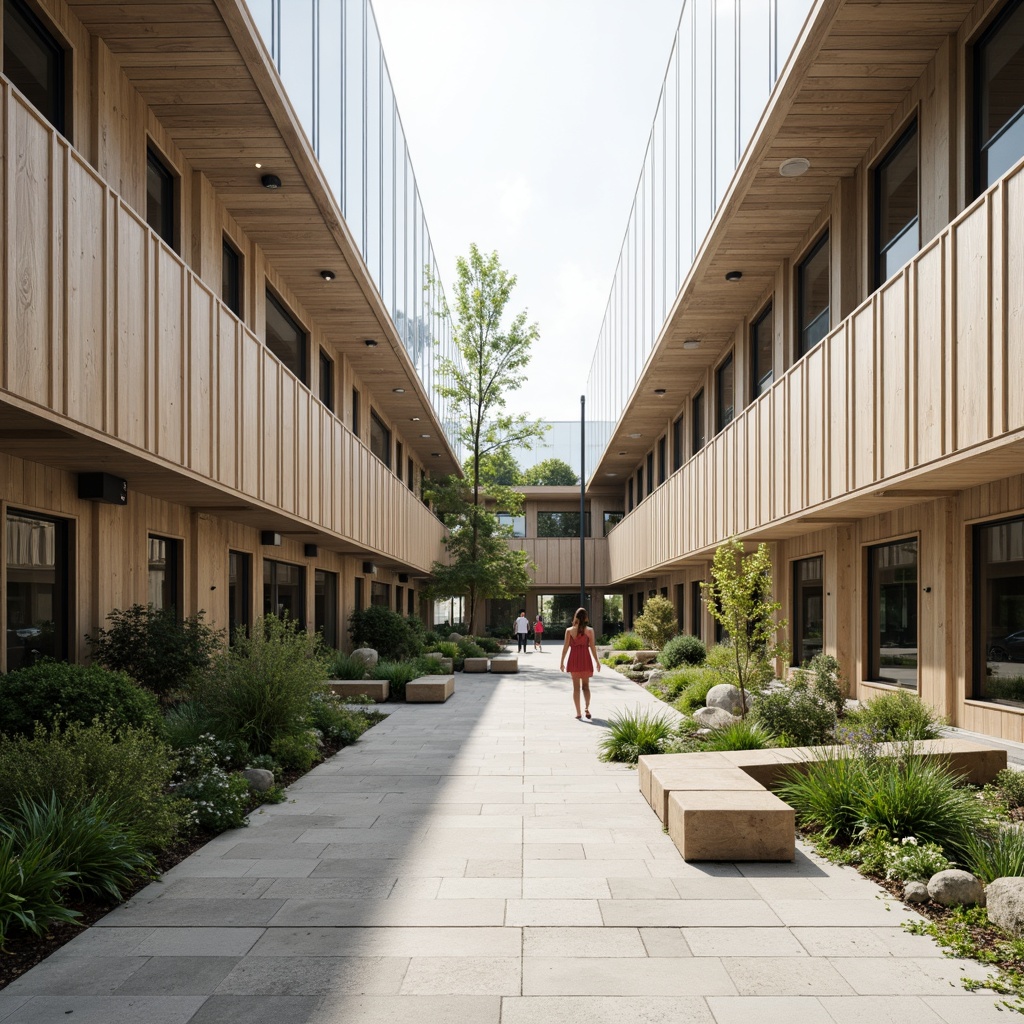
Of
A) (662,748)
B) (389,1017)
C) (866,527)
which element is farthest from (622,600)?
(389,1017)

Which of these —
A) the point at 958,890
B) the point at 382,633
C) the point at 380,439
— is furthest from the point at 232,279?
the point at 380,439

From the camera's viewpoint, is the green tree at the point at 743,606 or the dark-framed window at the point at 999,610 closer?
the dark-framed window at the point at 999,610

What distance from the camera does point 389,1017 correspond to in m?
4.16

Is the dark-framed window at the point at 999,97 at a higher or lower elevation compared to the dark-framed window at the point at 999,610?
higher

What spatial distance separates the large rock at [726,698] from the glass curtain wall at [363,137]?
943cm

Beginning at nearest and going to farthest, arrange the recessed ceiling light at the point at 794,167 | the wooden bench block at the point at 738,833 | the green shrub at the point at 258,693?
the wooden bench block at the point at 738,833 < the green shrub at the point at 258,693 < the recessed ceiling light at the point at 794,167

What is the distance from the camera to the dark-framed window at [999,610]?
33.2ft

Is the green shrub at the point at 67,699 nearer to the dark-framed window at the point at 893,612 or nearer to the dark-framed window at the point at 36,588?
the dark-framed window at the point at 36,588

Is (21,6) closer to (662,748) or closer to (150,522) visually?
(150,522)

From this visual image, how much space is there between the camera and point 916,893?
18.7ft

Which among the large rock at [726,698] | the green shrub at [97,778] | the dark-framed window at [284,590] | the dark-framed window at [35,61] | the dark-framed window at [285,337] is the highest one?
the dark-framed window at [35,61]

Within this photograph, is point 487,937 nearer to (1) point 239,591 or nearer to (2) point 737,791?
(2) point 737,791

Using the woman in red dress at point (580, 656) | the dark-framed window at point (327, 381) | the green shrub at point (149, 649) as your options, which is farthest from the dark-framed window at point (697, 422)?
the green shrub at point (149, 649)

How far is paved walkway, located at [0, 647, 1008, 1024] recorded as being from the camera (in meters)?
4.27
